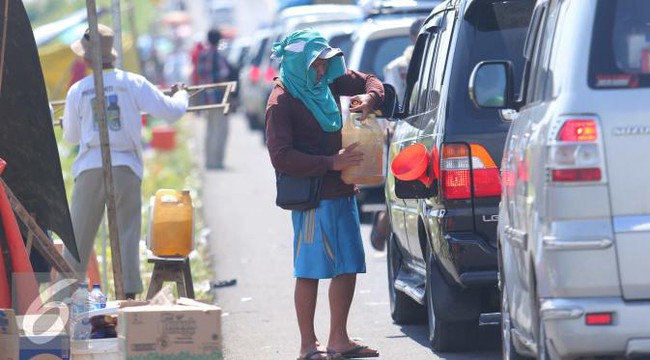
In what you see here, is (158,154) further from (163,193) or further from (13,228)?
(13,228)

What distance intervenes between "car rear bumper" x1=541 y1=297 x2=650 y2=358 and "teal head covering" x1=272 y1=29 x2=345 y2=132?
10.3ft

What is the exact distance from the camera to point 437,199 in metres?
8.93

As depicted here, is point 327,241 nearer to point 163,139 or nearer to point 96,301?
point 96,301

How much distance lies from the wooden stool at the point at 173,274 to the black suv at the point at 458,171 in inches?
56.5

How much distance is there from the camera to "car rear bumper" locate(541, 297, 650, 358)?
6.24m

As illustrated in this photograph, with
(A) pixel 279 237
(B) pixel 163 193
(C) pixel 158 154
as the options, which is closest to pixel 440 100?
(B) pixel 163 193

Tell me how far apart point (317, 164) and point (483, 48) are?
3.68 feet

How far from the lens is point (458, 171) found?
8.74 metres

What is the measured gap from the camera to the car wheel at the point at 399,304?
1080cm

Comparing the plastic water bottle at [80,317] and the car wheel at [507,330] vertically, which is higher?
the plastic water bottle at [80,317]

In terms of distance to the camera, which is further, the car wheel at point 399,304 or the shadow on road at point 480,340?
the car wheel at point 399,304

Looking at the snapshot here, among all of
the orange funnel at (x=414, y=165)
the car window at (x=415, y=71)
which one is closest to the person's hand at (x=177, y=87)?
the car window at (x=415, y=71)

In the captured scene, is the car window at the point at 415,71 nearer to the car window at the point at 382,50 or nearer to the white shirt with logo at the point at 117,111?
the white shirt with logo at the point at 117,111

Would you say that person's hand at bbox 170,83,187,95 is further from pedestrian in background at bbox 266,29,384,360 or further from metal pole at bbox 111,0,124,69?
pedestrian in background at bbox 266,29,384,360
